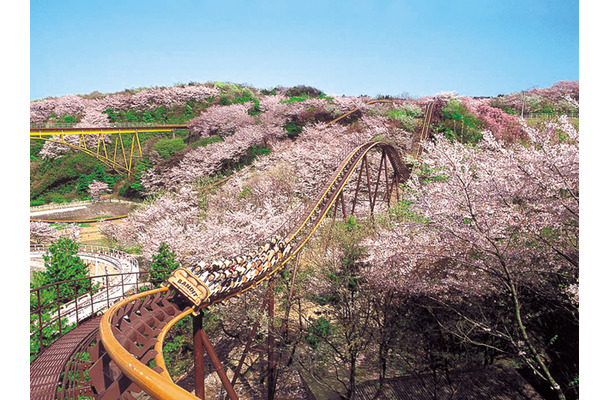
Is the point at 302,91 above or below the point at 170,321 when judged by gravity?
above

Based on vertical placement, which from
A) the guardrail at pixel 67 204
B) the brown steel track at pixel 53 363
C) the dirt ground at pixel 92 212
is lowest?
the brown steel track at pixel 53 363

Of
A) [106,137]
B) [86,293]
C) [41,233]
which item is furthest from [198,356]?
[106,137]

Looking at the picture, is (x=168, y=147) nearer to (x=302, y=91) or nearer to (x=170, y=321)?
(x=302, y=91)

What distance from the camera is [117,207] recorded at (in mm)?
22750

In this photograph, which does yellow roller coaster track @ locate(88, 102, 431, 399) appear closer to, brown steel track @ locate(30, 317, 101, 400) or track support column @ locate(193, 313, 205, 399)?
track support column @ locate(193, 313, 205, 399)

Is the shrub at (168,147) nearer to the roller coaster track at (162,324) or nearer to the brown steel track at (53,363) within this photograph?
the roller coaster track at (162,324)

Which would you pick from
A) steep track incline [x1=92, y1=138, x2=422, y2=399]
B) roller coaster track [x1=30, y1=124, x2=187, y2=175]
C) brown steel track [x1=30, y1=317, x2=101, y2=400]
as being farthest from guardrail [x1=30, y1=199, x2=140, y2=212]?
brown steel track [x1=30, y1=317, x2=101, y2=400]

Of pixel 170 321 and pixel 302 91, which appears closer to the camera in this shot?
pixel 170 321

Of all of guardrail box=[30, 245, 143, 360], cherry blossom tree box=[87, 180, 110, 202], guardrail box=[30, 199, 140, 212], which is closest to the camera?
guardrail box=[30, 245, 143, 360]

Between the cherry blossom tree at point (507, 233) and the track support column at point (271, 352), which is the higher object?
the cherry blossom tree at point (507, 233)

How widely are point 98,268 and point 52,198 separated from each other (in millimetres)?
15797

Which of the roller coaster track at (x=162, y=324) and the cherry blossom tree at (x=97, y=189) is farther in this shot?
the cherry blossom tree at (x=97, y=189)

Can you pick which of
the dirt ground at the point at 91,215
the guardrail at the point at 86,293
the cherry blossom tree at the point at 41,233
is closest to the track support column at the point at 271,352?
the guardrail at the point at 86,293
